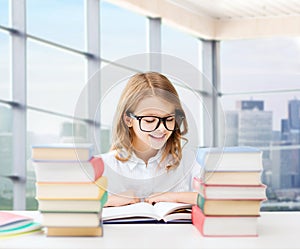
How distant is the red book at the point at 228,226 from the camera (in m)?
1.20

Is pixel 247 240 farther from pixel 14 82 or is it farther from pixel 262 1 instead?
pixel 262 1

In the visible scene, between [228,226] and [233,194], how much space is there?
56 millimetres

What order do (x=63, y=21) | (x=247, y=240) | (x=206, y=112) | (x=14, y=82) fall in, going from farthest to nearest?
(x=63, y=21)
(x=14, y=82)
(x=206, y=112)
(x=247, y=240)

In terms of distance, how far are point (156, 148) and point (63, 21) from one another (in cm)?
487

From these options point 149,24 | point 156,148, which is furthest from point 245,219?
point 149,24

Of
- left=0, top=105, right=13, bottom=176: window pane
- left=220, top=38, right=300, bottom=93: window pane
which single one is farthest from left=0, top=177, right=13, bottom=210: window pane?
left=220, top=38, right=300, bottom=93: window pane

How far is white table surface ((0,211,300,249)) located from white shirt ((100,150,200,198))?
0.24 feet

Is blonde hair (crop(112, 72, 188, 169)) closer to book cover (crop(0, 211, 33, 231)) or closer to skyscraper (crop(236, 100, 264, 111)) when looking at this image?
book cover (crop(0, 211, 33, 231))

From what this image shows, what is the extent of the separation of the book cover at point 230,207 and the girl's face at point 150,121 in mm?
132

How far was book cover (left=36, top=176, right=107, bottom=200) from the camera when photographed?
1.18 m

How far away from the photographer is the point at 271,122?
8430 millimetres

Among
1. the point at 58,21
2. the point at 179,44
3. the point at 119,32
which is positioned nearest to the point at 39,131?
the point at 58,21

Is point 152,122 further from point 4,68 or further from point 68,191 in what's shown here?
point 4,68

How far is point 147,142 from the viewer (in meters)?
1.23
